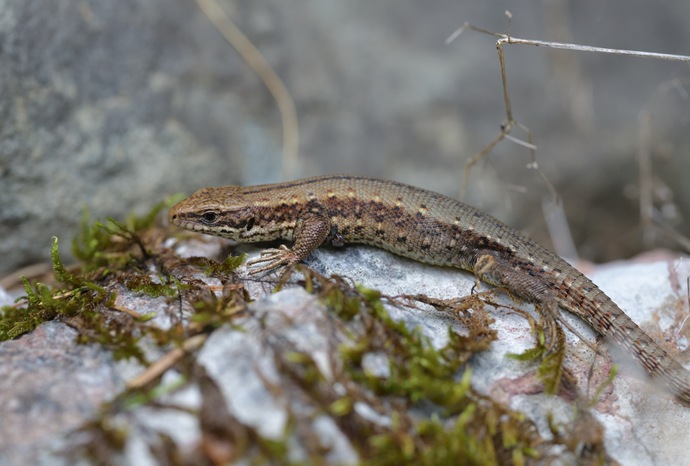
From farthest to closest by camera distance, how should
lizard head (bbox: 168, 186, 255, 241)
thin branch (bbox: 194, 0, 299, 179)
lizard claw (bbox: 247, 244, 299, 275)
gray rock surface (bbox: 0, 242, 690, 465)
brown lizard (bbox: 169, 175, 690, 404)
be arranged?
thin branch (bbox: 194, 0, 299, 179) < lizard head (bbox: 168, 186, 255, 241) < brown lizard (bbox: 169, 175, 690, 404) < lizard claw (bbox: 247, 244, 299, 275) < gray rock surface (bbox: 0, 242, 690, 465)

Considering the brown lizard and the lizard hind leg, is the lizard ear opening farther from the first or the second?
the lizard hind leg

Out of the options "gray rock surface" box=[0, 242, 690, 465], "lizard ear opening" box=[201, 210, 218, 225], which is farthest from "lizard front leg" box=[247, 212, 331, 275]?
"lizard ear opening" box=[201, 210, 218, 225]

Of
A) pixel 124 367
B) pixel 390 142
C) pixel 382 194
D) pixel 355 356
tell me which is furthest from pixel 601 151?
pixel 124 367

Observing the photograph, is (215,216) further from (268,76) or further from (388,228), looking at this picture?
(268,76)

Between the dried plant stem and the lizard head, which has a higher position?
the dried plant stem

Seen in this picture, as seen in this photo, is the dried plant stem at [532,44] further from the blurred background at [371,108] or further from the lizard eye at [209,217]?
the lizard eye at [209,217]

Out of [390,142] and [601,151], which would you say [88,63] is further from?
[601,151]
